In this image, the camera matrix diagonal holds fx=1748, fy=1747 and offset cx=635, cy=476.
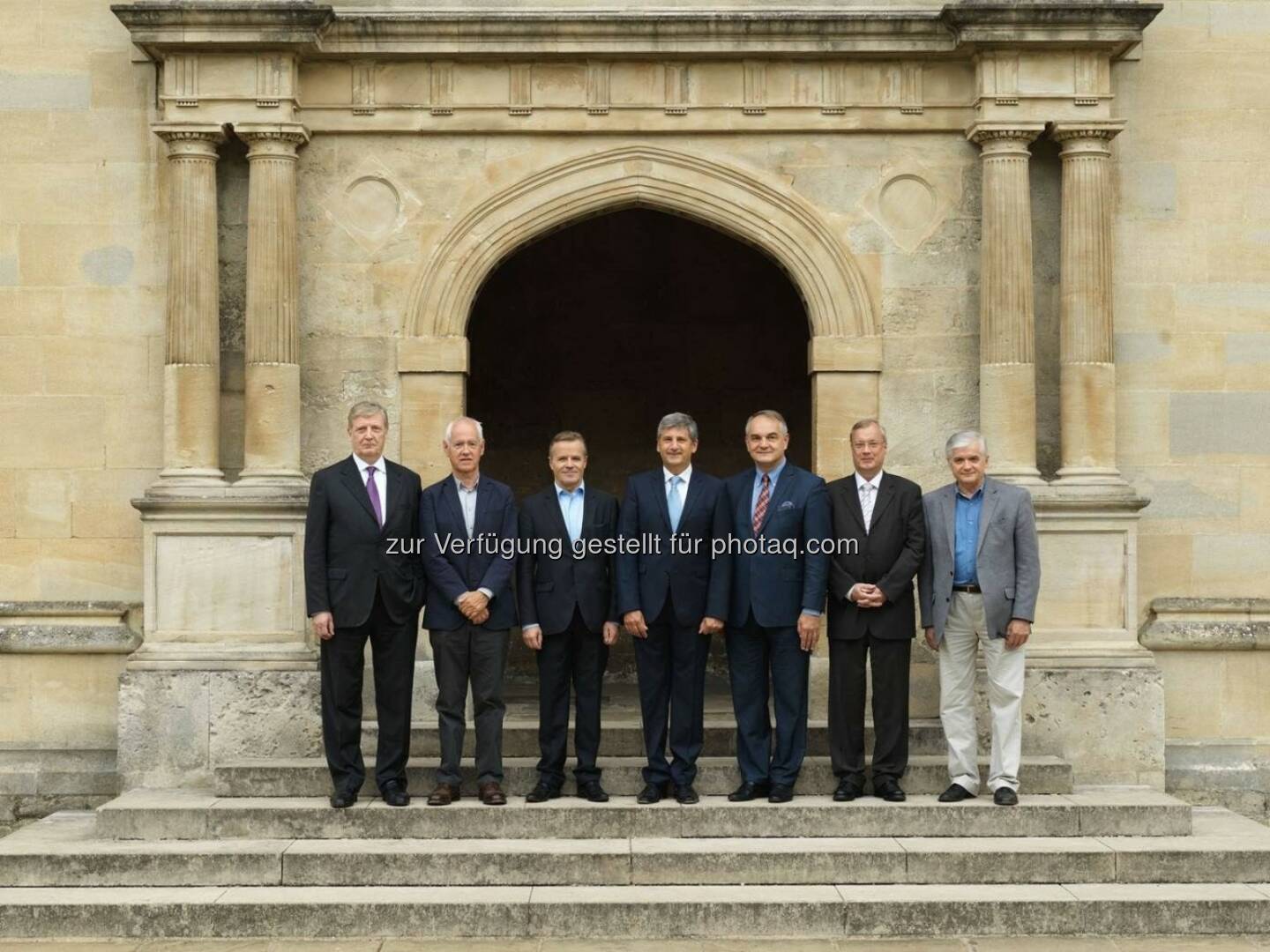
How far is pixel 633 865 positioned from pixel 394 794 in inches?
48.5

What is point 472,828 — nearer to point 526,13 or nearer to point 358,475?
point 358,475

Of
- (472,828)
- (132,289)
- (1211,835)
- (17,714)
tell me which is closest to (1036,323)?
(1211,835)

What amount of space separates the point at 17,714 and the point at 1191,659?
6529 millimetres

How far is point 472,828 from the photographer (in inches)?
314

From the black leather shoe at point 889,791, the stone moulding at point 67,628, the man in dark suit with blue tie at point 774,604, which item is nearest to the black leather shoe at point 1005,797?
the black leather shoe at point 889,791

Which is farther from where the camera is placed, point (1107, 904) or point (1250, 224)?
point (1250, 224)

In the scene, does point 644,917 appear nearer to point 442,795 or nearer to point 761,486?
point 442,795

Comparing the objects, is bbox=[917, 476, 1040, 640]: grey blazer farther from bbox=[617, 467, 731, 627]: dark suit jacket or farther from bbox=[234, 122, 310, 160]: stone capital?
bbox=[234, 122, 310, 160]: stone capital

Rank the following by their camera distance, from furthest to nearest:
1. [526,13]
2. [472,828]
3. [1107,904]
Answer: [526,13] → [472,828] → [1107,904]

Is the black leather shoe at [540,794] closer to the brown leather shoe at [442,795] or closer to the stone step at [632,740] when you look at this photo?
the brown leather shoe at [442,795]

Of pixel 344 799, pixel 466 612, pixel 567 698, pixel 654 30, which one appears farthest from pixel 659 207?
Answer: pixel 344 799

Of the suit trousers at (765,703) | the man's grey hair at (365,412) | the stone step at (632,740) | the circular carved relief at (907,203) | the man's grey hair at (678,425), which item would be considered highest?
the circular carved relief at (907,203)

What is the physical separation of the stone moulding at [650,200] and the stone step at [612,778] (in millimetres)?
2545

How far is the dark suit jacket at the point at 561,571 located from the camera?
826 cm
